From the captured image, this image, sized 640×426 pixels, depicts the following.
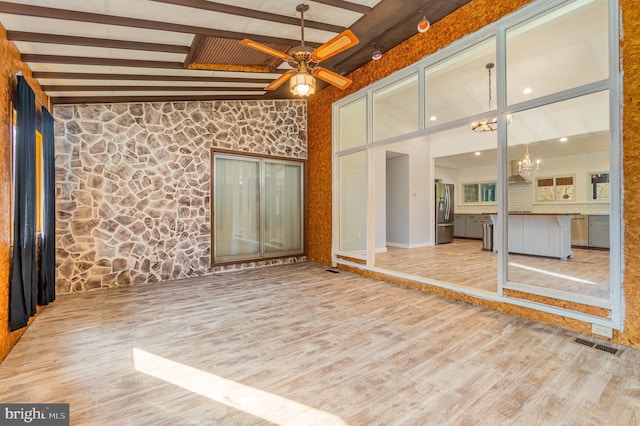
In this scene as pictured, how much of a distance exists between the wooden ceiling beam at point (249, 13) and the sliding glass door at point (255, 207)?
319 centimetres

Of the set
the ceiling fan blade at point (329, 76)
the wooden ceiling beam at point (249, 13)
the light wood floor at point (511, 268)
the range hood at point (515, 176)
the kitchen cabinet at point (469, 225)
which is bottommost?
the light wood floor at point (511, 268)

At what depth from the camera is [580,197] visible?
8.33 m

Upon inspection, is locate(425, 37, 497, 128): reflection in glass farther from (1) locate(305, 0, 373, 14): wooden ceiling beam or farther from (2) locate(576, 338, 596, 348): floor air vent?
(2) locate(576, 338, 596, 348): floor air vent

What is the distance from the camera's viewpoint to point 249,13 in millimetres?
3184

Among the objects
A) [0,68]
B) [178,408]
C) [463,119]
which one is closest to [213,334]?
[178,408]

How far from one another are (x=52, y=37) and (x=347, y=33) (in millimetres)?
2963

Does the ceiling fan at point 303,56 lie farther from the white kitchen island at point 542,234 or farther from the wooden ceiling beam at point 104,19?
the white kitchen island at point 542,234

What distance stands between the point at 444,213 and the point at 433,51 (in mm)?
6824

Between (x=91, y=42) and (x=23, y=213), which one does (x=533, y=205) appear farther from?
(x=23, y=213)

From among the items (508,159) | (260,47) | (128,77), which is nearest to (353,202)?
(508,159)

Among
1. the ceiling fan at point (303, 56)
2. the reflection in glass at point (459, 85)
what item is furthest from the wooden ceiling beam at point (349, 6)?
the reflection in glass at point (459, 85)

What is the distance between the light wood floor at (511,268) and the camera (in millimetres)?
4367

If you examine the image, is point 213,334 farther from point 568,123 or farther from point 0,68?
point 568,123

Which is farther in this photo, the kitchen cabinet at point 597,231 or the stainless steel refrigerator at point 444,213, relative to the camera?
the stainless steel refrigerator at point 444,213
